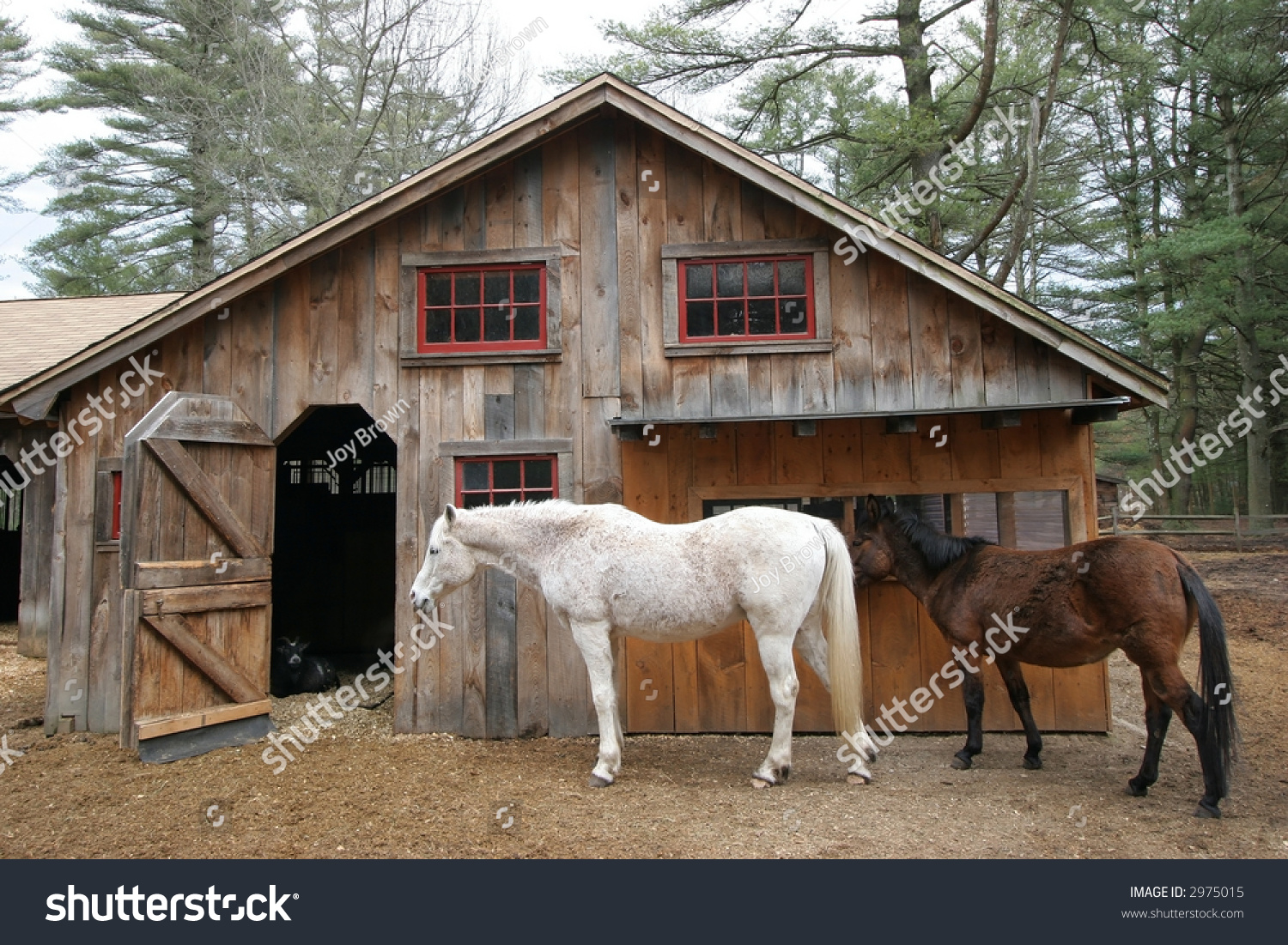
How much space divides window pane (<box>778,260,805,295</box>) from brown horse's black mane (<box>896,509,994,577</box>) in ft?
6.86

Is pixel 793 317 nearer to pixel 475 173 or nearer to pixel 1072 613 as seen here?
pixel 475 173

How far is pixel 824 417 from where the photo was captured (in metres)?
5.71

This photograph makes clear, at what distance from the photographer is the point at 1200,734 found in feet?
15.3

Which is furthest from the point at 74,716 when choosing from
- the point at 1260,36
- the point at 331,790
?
the point at 1260,36

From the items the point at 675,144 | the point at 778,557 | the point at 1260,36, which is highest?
the point at 1260,36

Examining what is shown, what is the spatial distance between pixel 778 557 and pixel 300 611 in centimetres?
766

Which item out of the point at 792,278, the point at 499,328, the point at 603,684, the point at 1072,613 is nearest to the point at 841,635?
the point at 1072,613

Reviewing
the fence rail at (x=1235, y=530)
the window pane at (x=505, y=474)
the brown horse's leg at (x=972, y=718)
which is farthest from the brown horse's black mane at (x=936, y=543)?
the fence rail at (x=1235, y=530)

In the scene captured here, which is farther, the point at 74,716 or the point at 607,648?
the point at 74,716

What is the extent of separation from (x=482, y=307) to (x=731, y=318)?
7.03 ft

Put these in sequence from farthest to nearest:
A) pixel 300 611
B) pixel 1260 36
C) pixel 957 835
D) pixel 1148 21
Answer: pixel 1148 21
pixel 1260 36
pixel 300 611
pixel 957 835

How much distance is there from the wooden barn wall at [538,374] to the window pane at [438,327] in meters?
0.26

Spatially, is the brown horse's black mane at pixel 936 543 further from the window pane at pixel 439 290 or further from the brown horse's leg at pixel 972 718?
the window pane at pixel 439 290

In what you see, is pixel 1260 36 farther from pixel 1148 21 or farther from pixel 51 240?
pixel 51 240
